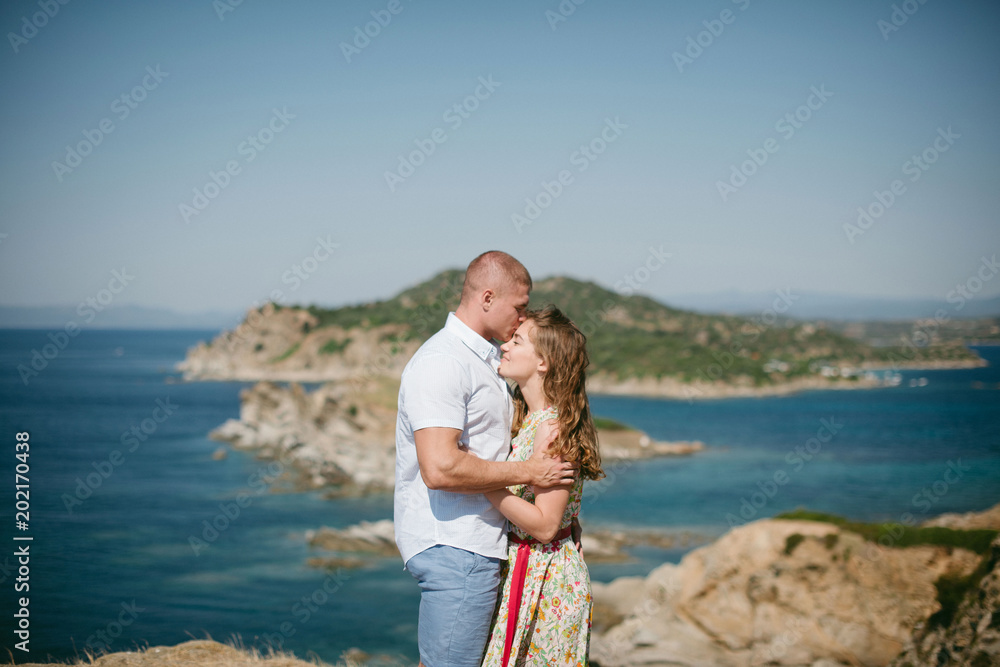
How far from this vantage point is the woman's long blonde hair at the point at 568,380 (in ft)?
11.0

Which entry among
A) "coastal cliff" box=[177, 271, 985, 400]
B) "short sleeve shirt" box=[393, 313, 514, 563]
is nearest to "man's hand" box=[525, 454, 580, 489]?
"short sleeve shirt" box=[393, 313, 514, 563]

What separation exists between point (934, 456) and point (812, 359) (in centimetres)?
4802

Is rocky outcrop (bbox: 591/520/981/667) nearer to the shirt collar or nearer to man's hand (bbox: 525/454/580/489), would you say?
man's hand (bbox: 525/454/580/489)

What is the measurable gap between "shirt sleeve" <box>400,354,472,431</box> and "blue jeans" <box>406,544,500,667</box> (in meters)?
0.66

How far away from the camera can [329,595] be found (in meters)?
19.8

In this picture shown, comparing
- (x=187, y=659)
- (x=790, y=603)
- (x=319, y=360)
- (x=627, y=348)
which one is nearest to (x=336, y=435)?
(x=790, y=603)

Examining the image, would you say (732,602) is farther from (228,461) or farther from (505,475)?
(228,461)

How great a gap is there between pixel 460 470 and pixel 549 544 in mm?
778

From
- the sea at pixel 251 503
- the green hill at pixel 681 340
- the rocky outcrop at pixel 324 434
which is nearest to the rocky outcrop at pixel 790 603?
the sea at pixel 251 503

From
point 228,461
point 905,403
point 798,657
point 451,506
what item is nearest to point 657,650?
point 798,657

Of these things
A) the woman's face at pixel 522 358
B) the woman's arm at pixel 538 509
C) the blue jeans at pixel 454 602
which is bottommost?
the blue jeans at pixel 454 602

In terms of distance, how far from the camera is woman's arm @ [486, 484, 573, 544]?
124 inches

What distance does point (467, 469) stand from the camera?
301 centimetres

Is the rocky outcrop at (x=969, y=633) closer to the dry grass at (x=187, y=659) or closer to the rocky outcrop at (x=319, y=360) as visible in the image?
the dry grass at (x=187, y=659)
